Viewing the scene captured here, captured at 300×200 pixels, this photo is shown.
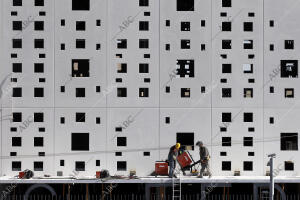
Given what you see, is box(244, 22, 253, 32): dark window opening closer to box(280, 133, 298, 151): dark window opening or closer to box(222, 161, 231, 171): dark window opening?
box(280, 133, 298, 151): dark window opening

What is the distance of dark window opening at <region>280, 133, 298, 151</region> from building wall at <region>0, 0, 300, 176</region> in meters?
0.03

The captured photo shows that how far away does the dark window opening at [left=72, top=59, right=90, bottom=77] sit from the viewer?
41.4 feet

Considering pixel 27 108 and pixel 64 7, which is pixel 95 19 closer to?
pixel 64 7

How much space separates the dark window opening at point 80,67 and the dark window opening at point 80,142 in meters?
1.94

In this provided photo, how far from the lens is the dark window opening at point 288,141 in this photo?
41.2 feet

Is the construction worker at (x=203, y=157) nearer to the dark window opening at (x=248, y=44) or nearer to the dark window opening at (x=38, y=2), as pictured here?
the dark window opening at (x=248, y=44)

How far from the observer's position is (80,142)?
1259cm

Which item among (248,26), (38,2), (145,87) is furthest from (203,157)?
(38,2)

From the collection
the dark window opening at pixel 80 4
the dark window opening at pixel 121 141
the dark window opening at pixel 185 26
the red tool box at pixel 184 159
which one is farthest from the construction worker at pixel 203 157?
the dark window opening at pixel 80 4

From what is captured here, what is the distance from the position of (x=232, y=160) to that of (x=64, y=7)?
7377 millimetres

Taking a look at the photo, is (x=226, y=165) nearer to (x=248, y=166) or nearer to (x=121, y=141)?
(x=248, y=166)

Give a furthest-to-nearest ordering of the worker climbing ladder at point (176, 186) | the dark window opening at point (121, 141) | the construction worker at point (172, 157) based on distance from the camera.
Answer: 1. the dark window opening at point (121, 141)
2. the construction worker at point (172, 157)
3. the worker climbing ladder at point (176, 186)

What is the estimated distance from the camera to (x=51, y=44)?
41.3 ft

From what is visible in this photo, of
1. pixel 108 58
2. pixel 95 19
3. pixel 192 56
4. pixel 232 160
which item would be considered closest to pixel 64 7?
pixel 95 19
